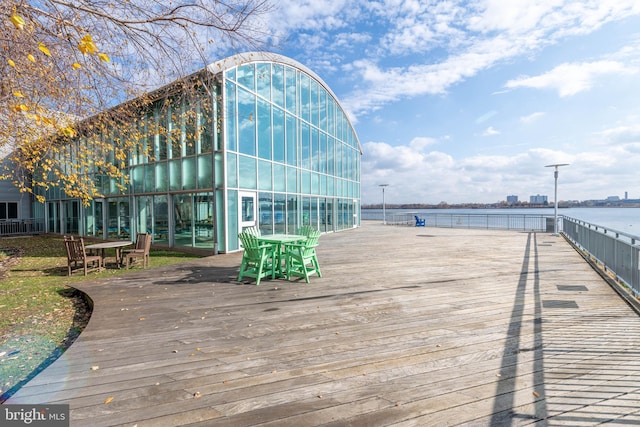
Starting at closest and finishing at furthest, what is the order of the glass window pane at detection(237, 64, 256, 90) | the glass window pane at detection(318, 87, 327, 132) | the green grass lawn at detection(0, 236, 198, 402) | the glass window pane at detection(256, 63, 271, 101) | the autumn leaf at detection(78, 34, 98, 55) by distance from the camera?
1. the autumn leaf at detection(78, 34, 98, 55)
2. the green grass lawn at detection(0, 236, 198, 402)
3. the glass window pane at detection(237, 64, 256, 90)
4. the glass window pane at detection(256, 63, 271, 101)
5. the glass window pane at detection(318, 87, 327, 132)

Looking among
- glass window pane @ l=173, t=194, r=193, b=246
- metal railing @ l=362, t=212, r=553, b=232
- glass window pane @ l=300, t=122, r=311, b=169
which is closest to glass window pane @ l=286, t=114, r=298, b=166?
glass window pane @ l=300, t=122, r=311, b=169

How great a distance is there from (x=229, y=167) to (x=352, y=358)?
32.6ft

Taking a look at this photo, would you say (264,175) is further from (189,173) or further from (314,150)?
(314,150)

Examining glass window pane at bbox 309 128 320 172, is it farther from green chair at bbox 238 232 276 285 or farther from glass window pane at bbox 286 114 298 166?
green chair at bbox 238 232 276 285

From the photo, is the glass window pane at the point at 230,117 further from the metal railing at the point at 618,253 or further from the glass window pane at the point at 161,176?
the metal railing at the point at 618,253

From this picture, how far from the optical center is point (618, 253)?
253 inches

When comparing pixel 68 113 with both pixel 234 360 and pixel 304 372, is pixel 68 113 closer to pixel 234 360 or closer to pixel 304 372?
pixel 234 360

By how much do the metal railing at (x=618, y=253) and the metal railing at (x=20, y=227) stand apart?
31.3 metres

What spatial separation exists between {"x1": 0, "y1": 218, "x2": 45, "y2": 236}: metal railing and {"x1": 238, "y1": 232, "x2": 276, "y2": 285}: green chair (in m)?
25.0

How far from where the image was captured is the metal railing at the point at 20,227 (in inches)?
920

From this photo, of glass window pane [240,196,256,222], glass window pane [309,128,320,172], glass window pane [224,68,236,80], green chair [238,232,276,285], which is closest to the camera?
green chair [238,232,276,285]

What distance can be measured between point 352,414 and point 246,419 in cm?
77

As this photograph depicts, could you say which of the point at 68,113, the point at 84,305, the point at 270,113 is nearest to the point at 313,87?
the point at 270,113

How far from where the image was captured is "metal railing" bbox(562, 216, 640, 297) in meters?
5.38
